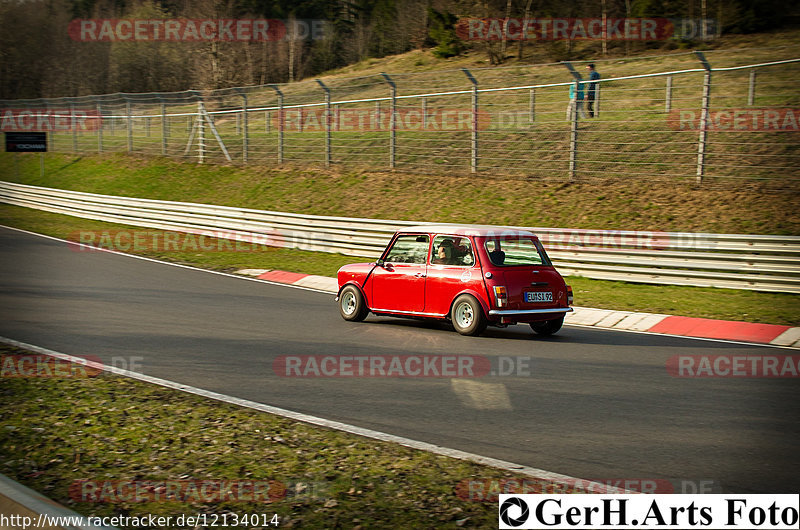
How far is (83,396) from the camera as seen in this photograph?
7.30 meters

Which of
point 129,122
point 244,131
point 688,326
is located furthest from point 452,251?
point 129,122

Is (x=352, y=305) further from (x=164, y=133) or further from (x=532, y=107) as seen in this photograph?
(x=164, y=133)

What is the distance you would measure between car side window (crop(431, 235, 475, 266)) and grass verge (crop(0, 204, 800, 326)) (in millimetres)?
3938

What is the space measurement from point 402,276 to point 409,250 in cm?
44

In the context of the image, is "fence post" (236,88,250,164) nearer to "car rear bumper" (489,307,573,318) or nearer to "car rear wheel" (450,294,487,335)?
Result: "car rear wheel" (450,294,487,335)

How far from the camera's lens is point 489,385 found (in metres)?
7.98

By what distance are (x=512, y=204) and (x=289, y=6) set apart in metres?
62.1

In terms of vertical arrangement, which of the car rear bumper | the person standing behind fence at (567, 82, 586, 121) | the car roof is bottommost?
the car rear bumper

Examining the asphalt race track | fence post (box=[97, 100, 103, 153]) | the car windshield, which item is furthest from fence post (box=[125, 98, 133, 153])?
the car windshield

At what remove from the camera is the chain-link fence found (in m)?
20.5

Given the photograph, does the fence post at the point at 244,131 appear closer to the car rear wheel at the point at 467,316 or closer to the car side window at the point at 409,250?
the car side window at the point at 409,250

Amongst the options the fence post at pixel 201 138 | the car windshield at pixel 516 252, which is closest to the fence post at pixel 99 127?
the fence post at pixel 201 138

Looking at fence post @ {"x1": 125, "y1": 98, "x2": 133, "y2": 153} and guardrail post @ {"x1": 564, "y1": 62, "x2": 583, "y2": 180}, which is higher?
fence post @ {"x1": 125, "y1": 98, "x2": 133, "y2": 153}

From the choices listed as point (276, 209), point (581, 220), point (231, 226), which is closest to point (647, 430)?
point (581, 220)
